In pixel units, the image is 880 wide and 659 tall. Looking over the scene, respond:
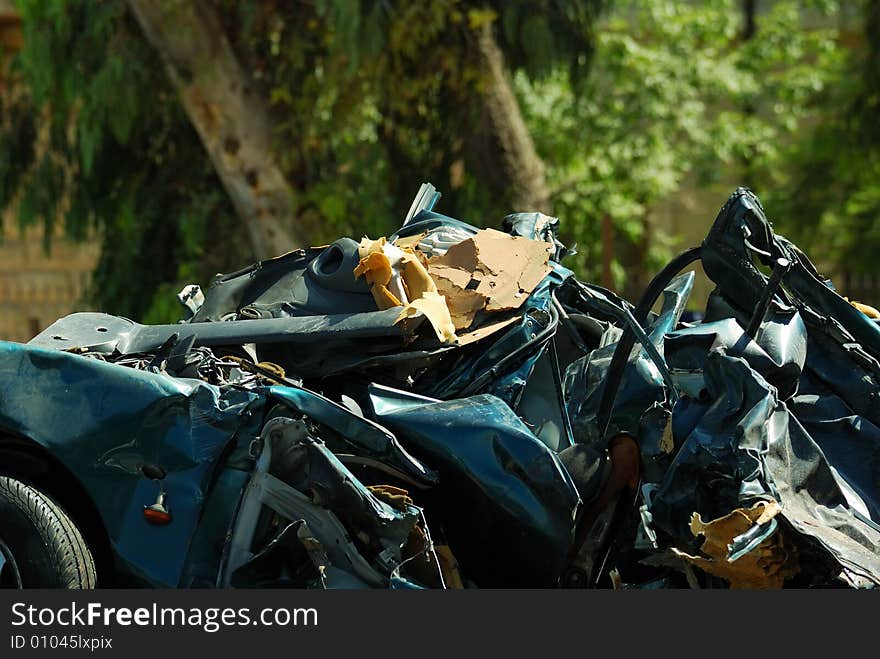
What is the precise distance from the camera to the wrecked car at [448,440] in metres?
3.78

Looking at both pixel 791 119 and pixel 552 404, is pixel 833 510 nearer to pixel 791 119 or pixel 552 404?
pixel 552 404

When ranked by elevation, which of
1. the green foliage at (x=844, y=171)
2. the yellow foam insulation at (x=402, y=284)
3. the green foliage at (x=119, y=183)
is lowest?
the green foliage at (x=844, y=171)

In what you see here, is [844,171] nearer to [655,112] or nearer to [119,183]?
[655,112]

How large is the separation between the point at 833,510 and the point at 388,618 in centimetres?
140

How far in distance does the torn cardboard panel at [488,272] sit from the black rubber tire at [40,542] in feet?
4.66

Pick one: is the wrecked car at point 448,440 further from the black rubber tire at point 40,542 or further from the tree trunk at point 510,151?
the tree trunk at point 510,151

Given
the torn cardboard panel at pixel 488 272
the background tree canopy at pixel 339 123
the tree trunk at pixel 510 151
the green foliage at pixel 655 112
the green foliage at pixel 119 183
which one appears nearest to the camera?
the torn cardboard panel at pixel 488 272

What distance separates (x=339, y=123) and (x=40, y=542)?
9.04 m

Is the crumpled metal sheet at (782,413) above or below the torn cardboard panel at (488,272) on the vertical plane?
below

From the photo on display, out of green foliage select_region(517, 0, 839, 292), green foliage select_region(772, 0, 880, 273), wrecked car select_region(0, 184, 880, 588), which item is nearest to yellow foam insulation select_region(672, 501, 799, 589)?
wrecked car select_region(0, 184, 880, 588)

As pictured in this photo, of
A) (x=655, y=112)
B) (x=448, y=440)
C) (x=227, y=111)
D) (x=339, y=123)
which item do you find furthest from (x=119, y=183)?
(x=448, y=440)

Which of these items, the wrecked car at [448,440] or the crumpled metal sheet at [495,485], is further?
the crumpled metal sheet at [495,485]

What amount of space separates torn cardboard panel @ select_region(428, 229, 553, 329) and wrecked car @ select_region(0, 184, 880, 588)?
0.05 ft

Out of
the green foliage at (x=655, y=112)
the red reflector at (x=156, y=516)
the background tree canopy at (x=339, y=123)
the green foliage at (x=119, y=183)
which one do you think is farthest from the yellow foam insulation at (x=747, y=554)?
the green foliage at (x=655, y=112)
